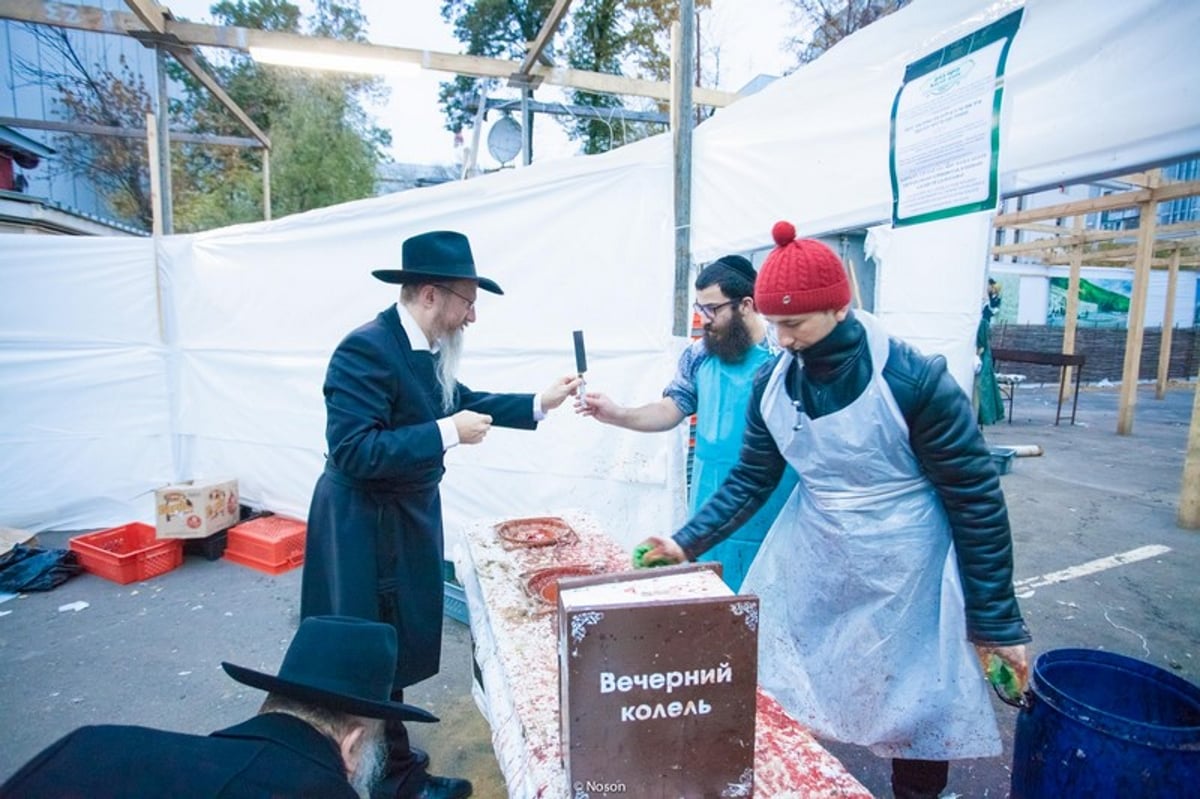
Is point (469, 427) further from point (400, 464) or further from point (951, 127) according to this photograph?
point (951, 127)

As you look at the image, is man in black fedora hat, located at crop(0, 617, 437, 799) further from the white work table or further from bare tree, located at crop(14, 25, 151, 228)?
bare tree, located at crop(14, 25, 151, 228)

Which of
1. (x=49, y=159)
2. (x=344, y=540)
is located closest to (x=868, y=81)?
(x=344, y=540)

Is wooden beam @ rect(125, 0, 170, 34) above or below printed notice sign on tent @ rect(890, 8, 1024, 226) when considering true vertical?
above

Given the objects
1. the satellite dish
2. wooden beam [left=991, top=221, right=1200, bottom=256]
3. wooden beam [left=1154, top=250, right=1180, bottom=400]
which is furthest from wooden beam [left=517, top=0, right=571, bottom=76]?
wooden beam [left=1154, top=250, right=1180, bottom=400]

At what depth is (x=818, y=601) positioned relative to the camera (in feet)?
6.43

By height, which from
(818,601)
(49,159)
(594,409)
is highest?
(49,159)

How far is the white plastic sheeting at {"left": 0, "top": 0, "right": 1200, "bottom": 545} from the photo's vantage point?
1.71 m

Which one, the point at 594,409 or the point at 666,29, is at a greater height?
the point at 666,29

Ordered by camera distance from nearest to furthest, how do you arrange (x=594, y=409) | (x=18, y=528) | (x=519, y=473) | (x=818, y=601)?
(x=818, y=601) < (x=594, y=409) < (x=519, y=473) < (x=18, y=528)

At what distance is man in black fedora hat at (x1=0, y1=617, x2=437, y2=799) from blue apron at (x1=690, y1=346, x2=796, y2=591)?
1.47 meters

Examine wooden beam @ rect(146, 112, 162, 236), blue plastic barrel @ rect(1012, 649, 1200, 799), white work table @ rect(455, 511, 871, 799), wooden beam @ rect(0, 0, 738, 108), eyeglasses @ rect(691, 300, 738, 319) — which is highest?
wooden beam @ rect(0, 0, 738, 108)

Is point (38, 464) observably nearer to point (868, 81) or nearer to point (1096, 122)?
point (868, 81)

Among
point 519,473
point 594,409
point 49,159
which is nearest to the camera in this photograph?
point 594,409

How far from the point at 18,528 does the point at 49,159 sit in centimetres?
1140
